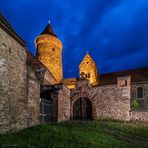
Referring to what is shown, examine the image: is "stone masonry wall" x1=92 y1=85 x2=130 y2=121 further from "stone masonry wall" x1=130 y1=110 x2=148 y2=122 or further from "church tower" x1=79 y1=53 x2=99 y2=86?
"church tower" x1=79 y1=53 x2=99 y2=86

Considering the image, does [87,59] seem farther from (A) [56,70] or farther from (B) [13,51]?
(B) [13,51]

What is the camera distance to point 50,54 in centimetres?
3225

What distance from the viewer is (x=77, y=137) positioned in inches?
357

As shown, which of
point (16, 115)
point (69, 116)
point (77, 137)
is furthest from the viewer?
point (69, 116)

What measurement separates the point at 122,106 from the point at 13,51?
42.4 ft

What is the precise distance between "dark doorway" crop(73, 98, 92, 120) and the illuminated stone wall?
11703 millimetres

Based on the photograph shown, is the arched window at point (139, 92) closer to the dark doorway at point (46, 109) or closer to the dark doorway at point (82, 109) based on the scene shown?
the dark doorway at point (82, 109)

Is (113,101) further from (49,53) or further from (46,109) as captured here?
(49,53)

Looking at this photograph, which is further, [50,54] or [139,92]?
[50,54]

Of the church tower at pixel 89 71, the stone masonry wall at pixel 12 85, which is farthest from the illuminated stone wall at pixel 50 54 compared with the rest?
the stone masonry wall at pixel 12 85

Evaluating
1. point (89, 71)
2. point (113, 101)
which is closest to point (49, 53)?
point (89, 71)

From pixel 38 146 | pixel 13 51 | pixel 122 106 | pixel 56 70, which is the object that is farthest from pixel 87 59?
pixel 38 146

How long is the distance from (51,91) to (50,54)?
1762 cm

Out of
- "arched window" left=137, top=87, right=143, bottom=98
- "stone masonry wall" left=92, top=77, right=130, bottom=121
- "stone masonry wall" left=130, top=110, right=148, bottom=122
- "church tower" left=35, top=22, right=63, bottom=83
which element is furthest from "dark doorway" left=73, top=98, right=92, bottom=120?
"church tower" left=35, top=22, right=63, bottom=83
